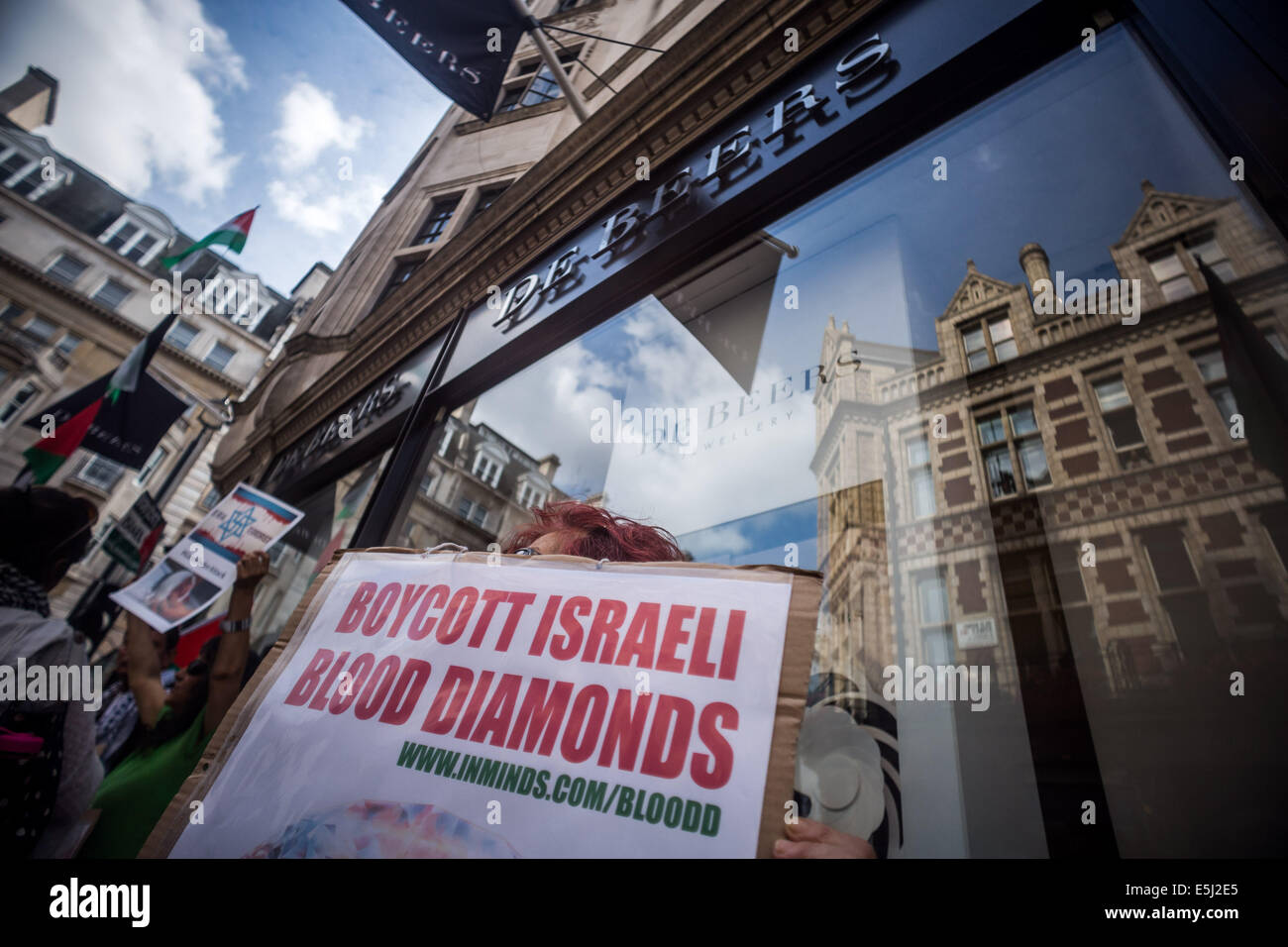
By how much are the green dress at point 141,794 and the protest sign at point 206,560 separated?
0.67 m

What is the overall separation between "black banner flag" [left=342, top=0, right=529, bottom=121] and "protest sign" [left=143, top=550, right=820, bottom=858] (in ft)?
16.0

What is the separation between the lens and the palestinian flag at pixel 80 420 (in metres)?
5.93

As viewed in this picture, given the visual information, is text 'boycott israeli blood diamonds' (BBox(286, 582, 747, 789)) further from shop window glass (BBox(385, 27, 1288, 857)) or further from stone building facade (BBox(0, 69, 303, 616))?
stone building facade (BBox(0, 69, 303, 616))

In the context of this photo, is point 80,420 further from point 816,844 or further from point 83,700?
point 816,844

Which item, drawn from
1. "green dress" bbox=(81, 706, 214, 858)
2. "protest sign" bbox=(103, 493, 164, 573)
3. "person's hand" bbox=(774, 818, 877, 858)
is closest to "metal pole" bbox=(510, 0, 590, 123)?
"green dress" bbox=(81, 706, 214, 858)

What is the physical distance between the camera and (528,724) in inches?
44.6

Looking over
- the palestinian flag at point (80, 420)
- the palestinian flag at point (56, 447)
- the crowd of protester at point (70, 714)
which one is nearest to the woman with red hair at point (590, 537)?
the crowd of protester at point (70, 714)

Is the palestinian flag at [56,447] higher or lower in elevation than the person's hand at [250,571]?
higher

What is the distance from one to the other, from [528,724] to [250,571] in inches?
100

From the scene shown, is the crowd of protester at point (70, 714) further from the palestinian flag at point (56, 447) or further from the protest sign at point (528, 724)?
the palestinian flag at point (56, 447)

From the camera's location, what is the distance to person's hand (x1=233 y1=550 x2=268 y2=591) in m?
2.77

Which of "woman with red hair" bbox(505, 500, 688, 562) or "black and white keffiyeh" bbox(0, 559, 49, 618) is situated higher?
"woman with red hair" bbox(505, 500, 688, 562)

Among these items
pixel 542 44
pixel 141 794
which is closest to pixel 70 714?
pixel 141 794
